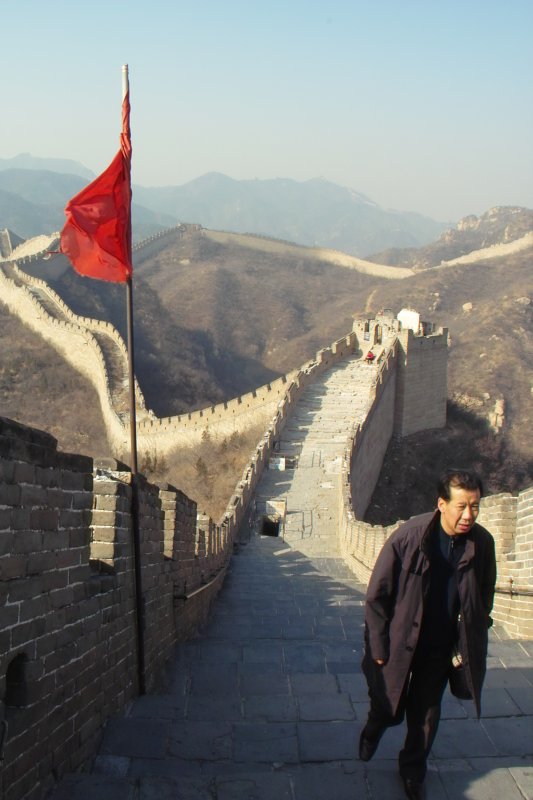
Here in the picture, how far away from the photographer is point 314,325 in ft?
219

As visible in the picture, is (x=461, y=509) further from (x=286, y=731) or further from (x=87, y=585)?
(x=87, y=585)

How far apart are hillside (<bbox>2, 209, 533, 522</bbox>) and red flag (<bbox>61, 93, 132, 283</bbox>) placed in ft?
63.8

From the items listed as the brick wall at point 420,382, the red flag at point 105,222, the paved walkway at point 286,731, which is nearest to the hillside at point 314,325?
the brick wall at point 420,382

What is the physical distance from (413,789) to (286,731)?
0.91m

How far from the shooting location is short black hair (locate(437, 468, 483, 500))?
→ 355cm

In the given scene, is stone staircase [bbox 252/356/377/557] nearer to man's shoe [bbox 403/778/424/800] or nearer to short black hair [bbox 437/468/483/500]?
man's shoe [bbox 403/778/424/800]

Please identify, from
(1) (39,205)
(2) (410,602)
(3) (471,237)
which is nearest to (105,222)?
(2) (410,602)

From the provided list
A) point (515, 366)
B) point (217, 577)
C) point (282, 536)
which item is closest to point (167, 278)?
point (515, 366)

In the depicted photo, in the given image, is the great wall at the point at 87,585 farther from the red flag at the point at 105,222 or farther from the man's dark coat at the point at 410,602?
the red flag at the point at 105,222

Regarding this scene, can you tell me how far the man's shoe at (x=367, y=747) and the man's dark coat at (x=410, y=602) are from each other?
25cm

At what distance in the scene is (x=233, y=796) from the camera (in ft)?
11.5

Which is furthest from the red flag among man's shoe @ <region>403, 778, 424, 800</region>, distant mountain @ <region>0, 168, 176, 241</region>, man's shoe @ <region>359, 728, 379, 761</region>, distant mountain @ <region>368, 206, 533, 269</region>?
distant mountain @ <region>0, 168, 176, 241</region>

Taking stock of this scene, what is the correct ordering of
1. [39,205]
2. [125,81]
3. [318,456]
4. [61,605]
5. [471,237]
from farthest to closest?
[39,205] → [471,237] → [318,456] → [125,81] → [61,605]

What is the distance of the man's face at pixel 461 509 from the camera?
3549 mm
